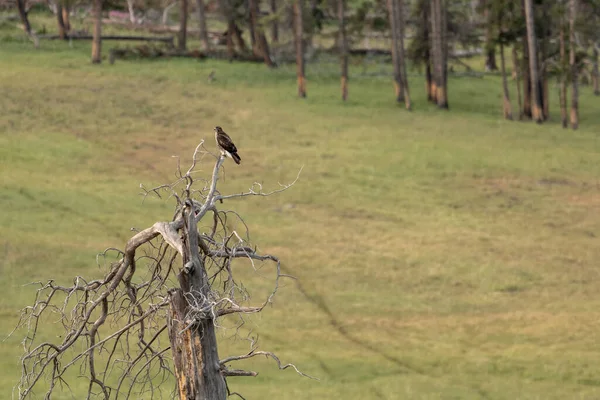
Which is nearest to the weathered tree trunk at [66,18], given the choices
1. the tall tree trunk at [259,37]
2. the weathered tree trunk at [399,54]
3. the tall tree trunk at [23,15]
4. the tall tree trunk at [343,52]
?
the tall tree trunk at [23,15]

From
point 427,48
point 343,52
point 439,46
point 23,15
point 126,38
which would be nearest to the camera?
point 439,46

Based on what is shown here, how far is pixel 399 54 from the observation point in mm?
60188

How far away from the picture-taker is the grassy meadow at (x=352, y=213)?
96.7ft

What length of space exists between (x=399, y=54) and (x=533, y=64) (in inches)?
292

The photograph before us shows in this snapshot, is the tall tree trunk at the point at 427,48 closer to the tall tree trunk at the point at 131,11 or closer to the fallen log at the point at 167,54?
the fallen log at the point at 167,54

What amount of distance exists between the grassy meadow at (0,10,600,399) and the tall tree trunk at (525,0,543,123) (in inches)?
37.6

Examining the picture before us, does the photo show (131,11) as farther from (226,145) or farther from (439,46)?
(226,145)

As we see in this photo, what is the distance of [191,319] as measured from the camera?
11.9 m

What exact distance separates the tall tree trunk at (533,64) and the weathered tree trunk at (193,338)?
45595 mm

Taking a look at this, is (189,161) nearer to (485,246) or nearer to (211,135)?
(211,135)

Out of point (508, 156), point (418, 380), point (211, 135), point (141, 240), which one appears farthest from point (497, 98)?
point (141, 240)

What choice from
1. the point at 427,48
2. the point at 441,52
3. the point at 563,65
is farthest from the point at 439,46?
the point at 563,65

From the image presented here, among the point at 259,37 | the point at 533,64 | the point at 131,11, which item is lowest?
the point at 533,64

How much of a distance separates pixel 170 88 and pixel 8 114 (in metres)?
9.98
